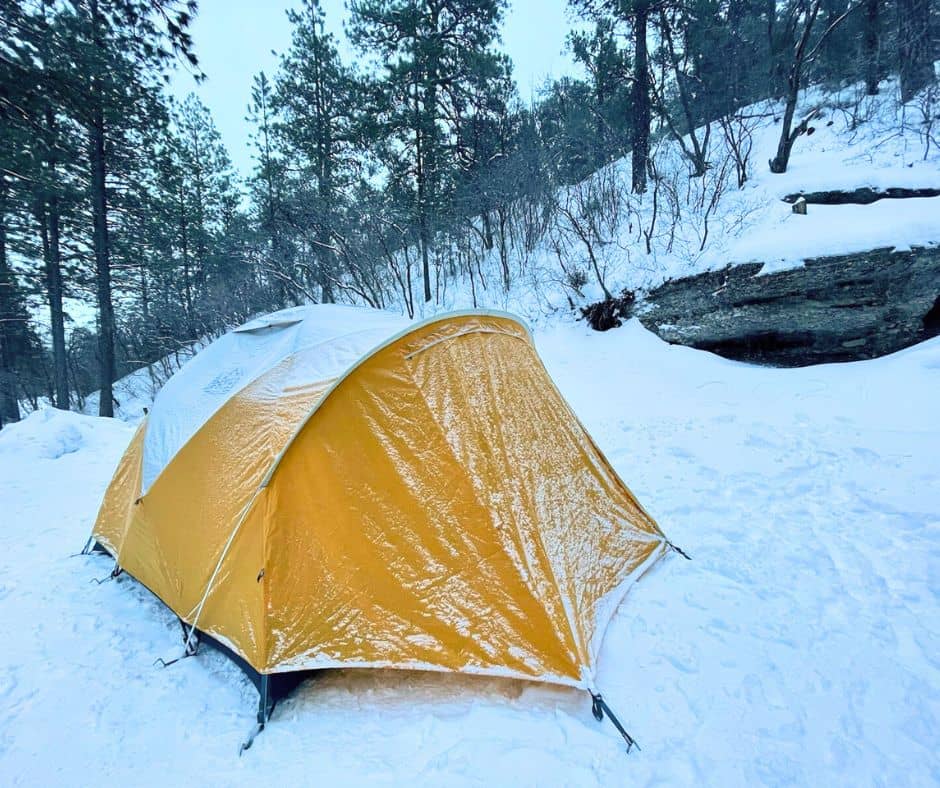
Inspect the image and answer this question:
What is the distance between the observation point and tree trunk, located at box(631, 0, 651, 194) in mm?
11336

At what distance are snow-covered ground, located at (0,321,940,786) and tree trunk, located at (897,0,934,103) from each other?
439 inches

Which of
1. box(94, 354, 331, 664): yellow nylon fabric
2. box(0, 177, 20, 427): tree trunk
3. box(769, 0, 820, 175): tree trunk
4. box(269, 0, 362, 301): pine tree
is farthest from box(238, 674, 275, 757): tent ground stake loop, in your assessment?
box(0, 177, 20, 427): tree trunk

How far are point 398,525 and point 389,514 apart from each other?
73 mm

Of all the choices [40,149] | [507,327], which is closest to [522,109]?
[40,149]

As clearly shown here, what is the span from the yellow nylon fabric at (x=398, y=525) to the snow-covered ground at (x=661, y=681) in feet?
0.83

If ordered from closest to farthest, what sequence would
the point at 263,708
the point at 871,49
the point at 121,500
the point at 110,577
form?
1. the point at 263,708
2. the point at 110,577
3. the point at 121,500
4. the point at 871,49

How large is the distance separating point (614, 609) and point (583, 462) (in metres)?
0.90

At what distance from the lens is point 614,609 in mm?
2508

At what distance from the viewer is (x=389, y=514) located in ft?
7.49

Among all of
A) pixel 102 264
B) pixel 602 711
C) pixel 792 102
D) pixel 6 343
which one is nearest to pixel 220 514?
pixel 602 711

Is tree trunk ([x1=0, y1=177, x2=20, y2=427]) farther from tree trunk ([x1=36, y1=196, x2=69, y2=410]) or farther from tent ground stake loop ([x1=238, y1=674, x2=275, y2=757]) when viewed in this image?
tent ground stake loop ([x1=238, y1=674, x2=275, y2=757])

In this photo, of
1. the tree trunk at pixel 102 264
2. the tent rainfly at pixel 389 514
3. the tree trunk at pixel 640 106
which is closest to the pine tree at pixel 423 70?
the tree trunk at pixel 640 106

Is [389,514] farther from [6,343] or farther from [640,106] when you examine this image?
[6,343]

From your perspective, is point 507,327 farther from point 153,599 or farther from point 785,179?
point 785,179
